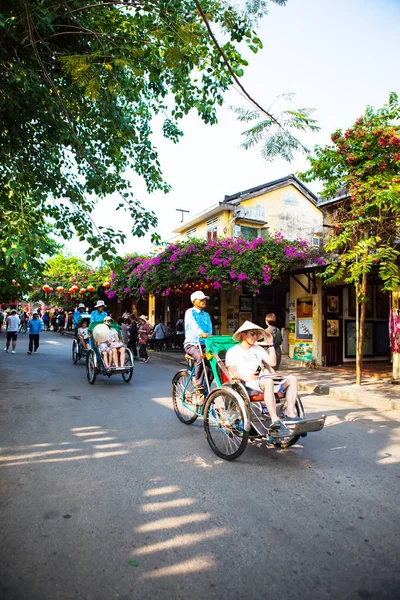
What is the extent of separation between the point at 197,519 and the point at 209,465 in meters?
1.19

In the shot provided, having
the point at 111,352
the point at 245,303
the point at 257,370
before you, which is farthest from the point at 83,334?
the point at 257,370

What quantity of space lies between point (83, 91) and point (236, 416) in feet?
15.9

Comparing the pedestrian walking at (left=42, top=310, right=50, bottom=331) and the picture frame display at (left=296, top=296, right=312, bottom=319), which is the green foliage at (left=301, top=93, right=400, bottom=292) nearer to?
the picture frame display at (left=296, top=296, right=312, bottom=319)

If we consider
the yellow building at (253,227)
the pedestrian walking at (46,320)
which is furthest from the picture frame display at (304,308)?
the pedestrian walking at (46,320)

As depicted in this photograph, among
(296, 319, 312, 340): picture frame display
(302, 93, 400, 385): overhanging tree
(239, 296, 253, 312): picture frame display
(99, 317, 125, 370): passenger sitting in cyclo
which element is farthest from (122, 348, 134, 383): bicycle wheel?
(239, 296, 253, 312): picture frame display

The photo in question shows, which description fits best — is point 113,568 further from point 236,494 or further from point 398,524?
point 398,524

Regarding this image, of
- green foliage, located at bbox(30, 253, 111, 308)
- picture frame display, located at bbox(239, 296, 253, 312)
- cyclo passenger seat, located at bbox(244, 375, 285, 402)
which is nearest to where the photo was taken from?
cyclo passenger seat, located at bbox(244, 375, 285, 402)

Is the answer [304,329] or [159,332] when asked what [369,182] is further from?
[159,332]

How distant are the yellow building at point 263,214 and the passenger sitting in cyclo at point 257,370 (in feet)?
53.1

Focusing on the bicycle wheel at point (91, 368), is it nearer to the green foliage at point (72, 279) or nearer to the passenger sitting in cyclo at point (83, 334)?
the passenger sitting in cyclo at point (83, 334)

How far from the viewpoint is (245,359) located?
4898 millimetres

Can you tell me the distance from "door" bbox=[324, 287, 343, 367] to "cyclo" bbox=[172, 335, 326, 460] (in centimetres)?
940

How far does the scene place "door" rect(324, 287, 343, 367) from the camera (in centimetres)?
1387

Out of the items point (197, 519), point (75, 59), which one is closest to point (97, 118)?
point (75, 59)
